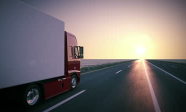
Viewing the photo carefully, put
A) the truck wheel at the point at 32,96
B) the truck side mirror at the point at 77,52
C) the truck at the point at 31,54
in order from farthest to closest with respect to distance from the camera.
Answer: the truck side mirror at the point at 77,52 → the truck wheel at the point at 32,96 → the truck at the point at 31,54

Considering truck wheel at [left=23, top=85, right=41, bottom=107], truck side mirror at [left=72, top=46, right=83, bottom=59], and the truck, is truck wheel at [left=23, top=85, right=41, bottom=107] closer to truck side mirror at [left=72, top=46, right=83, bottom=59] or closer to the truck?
the truck

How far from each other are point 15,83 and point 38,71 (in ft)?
3.79

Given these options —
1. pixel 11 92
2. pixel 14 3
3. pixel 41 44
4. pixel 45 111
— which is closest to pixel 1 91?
pixel 11 92

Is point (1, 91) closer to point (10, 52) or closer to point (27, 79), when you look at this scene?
point (27, 79)

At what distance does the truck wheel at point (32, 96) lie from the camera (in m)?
5.49

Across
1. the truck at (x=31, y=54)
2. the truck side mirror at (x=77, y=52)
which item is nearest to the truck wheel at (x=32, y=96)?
the truck at (x=31, y=54)

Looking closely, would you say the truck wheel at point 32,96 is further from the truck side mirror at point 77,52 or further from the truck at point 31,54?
the truck side mirror at point 77,52

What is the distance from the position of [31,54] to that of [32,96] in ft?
5.36

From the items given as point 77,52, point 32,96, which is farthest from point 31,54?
point 77,52

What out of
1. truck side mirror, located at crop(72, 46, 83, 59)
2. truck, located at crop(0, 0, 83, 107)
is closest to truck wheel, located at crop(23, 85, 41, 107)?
truck, located at crop(0, 0, 83, 107)

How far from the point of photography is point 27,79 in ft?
17.4

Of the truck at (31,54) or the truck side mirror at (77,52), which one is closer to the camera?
the truck at (31,54)

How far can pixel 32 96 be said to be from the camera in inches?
235

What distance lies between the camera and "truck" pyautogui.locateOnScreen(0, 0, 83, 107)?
14.8 ft
